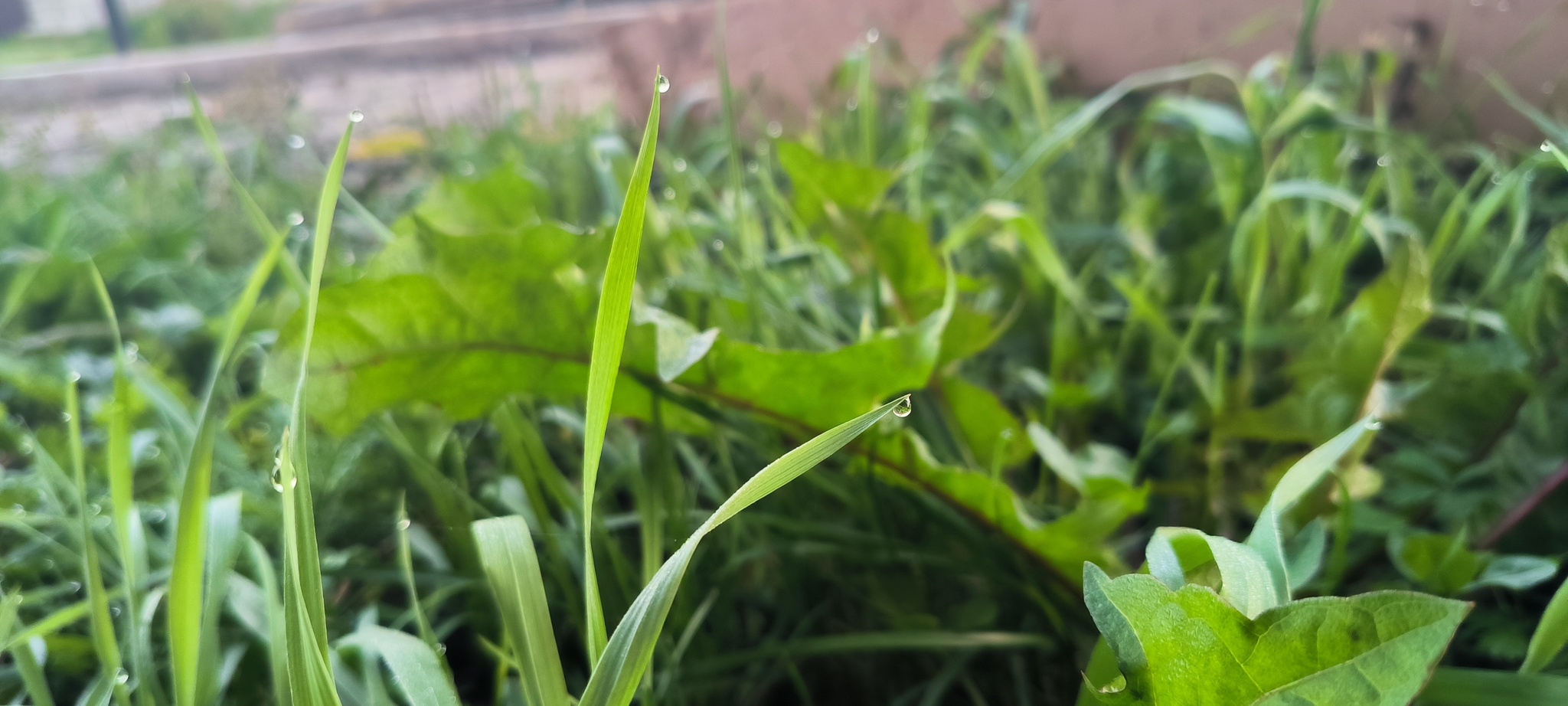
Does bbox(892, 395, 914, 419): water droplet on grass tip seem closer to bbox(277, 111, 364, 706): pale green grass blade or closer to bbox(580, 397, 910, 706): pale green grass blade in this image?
bbox(580, 397, 910, 706): pale green grass blade

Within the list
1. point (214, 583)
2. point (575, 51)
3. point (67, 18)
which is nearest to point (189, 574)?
point (214, 583)

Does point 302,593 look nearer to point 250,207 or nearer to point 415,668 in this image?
point 415,668

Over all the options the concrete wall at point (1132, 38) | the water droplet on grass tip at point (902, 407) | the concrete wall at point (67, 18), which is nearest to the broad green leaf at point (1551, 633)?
the water droplet on grass tip at point (902, 407)

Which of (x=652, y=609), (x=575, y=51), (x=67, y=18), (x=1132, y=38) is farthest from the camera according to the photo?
(x=67, y=18)

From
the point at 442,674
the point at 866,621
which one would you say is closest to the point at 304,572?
the point at 442,674

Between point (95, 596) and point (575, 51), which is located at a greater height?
point (575, 51)
